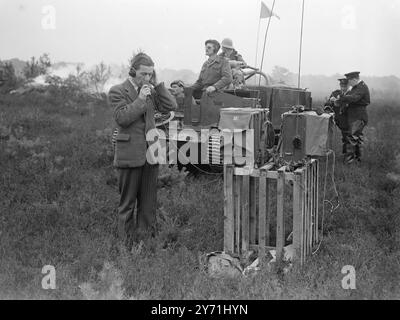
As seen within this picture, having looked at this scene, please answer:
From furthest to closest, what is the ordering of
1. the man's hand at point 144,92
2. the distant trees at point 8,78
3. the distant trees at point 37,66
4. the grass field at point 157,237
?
the distant trees at point 37,66 → the distant trees at point 8,78 → the man's hand at point 144,92 → the grass field at point 157,237

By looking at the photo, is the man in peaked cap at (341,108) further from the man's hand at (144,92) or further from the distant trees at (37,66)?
the distant trees at (37,66)

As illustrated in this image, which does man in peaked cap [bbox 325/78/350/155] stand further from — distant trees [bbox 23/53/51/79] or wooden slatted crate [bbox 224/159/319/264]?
distant trees [bbox 23/53/51/79]

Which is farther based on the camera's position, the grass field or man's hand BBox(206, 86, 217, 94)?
man's hand BBox(206, 86, 217, 94)

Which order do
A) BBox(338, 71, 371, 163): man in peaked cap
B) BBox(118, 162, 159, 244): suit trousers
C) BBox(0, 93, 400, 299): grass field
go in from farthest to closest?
BBox(338, 71, 371, 163): man in peaked cap → BBox(118, 162, 159, 244): suit trousers → BBox(0, 93, 400, 299): grass field

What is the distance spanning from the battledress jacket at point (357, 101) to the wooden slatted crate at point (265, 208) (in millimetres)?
6194

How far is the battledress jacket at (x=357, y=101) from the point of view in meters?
12.4

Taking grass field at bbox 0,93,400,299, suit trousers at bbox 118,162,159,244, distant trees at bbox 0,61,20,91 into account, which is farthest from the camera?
distant trees at bbox 0,61,20,91

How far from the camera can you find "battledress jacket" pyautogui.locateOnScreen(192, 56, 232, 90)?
1108cm

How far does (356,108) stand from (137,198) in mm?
7283

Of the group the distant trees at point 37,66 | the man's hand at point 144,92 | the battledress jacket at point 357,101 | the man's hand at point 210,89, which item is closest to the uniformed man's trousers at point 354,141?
the battledress jacket at point 357,101

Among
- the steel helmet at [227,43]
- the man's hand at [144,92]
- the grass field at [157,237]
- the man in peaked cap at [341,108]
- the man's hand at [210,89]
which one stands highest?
the steel helmet at [227,43]

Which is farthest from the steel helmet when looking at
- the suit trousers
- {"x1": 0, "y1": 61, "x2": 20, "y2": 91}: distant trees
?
{"x1": 0, "y1": 61, "x2": 20, "y2": 91}: distant trees
